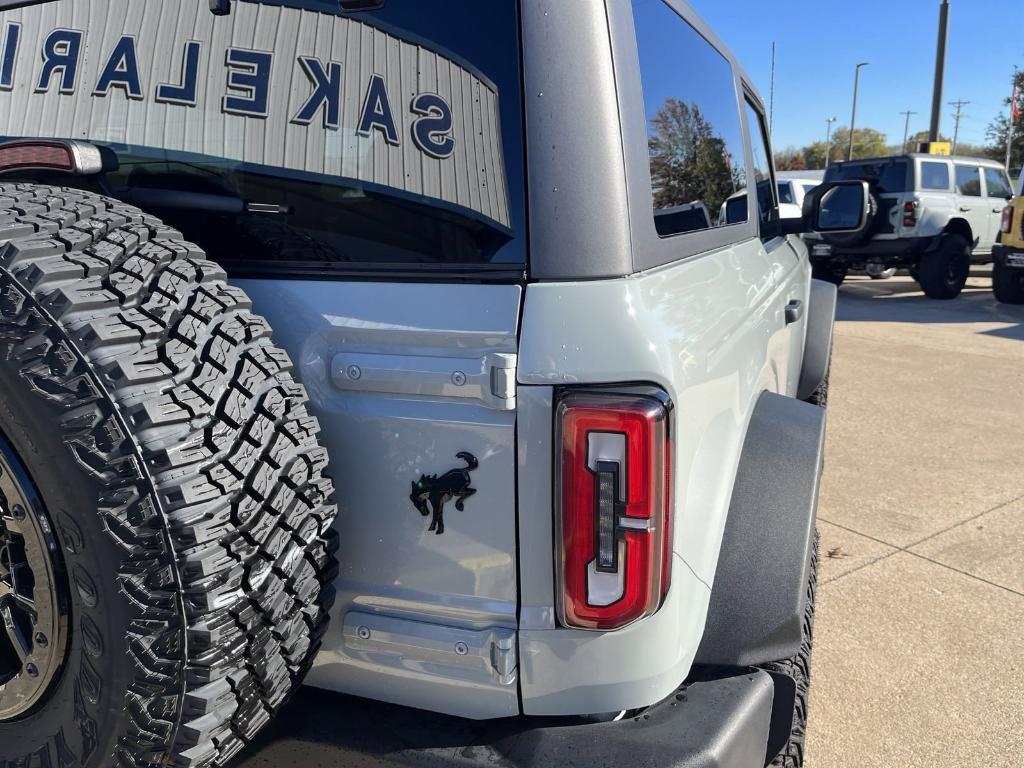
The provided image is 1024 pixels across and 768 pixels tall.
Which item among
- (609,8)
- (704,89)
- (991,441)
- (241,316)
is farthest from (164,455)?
(991,441)

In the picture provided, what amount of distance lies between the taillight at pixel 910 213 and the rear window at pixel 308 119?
12036 millimetres

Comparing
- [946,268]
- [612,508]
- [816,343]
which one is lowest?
[946,268]

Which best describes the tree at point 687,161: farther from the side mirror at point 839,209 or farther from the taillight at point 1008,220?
the taillight at point 1008,220

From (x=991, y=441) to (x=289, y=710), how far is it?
5206 millimetres

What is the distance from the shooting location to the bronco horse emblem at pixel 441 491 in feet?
4.51

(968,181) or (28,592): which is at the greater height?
(968,181)

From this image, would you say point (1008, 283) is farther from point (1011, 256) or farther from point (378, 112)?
point (378, 112)

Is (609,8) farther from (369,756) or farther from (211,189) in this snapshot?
(369,756)

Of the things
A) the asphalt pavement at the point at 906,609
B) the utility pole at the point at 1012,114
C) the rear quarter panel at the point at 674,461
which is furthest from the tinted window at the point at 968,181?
the utility pole at the point at 1012,114

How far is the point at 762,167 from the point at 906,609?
6.22 feet

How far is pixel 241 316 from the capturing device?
1.33 m

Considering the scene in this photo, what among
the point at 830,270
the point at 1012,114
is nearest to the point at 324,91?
the point at 830,270

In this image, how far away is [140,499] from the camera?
45.4 inches

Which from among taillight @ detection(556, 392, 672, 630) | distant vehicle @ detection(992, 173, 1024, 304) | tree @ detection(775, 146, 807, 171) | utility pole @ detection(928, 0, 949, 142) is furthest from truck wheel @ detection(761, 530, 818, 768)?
tree @ detection(775, 146, 807, 171)
